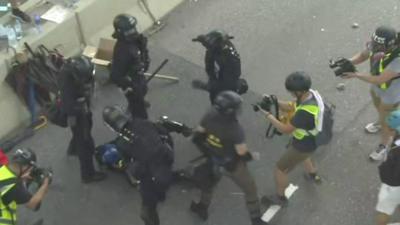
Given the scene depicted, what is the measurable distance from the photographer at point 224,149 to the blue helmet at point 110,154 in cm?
108

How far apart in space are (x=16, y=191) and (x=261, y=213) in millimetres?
2578

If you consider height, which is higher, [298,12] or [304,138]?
[304,138]

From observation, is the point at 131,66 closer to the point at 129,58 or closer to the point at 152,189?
the point at 129,58

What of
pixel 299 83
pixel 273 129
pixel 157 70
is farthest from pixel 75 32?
pixel 299 83

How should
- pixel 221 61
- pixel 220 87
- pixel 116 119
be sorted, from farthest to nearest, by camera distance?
1. pixel 220 87
2. pixel 221 61
3. pixel 116 119

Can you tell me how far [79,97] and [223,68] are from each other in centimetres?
158

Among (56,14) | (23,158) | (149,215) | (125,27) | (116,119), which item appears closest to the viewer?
(23,158)

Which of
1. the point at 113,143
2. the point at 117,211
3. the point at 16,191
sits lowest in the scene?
the point at 117,211

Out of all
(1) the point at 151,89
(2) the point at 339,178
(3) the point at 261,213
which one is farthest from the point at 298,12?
(3) the point at 261,213

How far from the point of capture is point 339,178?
686 centimetres

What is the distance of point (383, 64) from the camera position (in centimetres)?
620

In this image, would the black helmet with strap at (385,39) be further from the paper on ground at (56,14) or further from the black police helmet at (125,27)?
the paper on ground at (56,14)

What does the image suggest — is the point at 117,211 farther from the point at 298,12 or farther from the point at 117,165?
the point at 298,12

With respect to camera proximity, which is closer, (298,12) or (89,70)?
(89,70)
